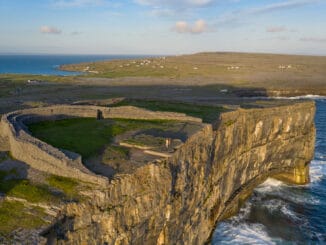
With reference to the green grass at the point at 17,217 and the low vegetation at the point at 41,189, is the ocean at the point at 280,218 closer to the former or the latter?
the low vegetation at the point at 41,189

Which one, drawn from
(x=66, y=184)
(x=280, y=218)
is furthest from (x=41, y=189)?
(x=280, y=218)

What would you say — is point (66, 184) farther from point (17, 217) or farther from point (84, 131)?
point (84, 131)

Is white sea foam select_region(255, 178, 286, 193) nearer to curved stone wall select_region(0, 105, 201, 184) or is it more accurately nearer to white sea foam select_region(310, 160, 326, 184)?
white sea foam select_region(310, 160, 326, 184)

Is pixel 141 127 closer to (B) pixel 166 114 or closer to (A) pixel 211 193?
(B) pixel 166 114

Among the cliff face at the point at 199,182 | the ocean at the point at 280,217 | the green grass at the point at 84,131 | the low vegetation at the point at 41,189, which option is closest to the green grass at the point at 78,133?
the green grass at the point at 84,131

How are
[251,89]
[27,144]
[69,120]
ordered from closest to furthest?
[27,144] < [69,120] < [251,89]

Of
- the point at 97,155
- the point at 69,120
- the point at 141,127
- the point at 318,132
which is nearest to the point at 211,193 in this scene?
the point at 141,127
